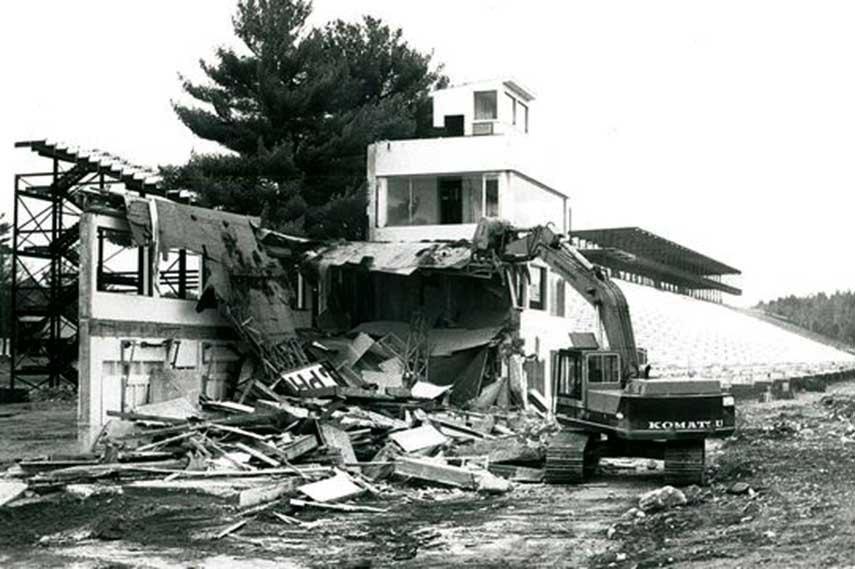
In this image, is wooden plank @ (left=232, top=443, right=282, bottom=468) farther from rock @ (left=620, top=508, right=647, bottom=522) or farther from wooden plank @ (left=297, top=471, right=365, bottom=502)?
rock @ (left=620, top=508, right=647, bottom=522)

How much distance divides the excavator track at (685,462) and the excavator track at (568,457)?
5.26 ft

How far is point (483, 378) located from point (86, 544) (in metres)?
18.7

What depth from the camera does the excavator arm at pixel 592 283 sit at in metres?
19.8

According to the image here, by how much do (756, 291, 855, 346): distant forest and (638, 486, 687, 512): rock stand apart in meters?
102

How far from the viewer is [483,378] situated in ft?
104

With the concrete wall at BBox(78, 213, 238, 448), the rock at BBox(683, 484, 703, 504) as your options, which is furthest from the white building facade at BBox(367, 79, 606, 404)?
the rock at BBox(683, 484, 703, 504)

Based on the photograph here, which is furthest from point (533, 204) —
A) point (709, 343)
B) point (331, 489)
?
point (709, 343)

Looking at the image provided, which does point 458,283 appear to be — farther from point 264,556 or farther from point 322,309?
point 264,556

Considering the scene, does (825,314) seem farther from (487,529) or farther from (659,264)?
(487,529)

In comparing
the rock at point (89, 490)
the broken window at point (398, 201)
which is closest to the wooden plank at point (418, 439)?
the rock at point (89, 490)

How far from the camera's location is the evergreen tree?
135ft

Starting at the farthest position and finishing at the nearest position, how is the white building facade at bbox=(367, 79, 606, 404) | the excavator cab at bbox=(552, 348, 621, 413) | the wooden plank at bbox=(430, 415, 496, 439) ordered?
the white building facade at bbox=(367, 79, 606, 404) < the wooden plank at bbox=(430, 415, 496, 439) < the excavator cab at bbox=(552, 348, 621, 413)

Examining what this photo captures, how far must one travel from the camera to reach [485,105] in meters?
39.1

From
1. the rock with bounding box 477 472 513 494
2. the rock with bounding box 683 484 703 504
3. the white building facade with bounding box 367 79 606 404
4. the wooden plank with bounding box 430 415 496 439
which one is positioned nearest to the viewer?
the rock with bounding box 683 484 703 504
